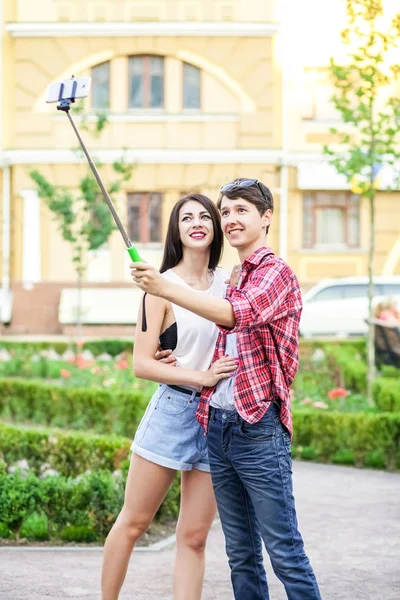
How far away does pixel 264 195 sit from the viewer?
12.2 ft

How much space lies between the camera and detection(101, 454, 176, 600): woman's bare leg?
408 centimetres

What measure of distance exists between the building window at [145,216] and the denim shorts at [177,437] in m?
21.2

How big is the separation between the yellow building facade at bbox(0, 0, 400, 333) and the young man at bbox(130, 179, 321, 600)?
823 inches

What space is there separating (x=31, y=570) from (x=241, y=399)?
2.14 m

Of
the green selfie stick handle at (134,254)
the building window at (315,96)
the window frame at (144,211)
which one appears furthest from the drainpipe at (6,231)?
the green selfie stick handle at (134,254)

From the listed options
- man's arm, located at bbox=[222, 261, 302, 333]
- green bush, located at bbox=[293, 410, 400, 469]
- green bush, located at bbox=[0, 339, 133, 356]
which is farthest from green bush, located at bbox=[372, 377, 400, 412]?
green bush, located at bbox=[0, 339, 133, 356]

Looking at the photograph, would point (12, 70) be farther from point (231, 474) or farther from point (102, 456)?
point (231, 474)

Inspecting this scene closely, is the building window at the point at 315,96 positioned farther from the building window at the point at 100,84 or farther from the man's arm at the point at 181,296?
the man's arm at the point at 181,296

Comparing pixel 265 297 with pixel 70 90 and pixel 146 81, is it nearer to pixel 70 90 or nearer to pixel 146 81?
pixel 70 90

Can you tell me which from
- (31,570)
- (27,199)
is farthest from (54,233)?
(31,570)

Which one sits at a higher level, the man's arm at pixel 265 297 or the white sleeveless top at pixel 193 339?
the man's arm at pixel 265 297

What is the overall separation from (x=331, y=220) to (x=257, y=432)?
73.5 feet

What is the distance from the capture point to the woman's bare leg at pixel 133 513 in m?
4.08

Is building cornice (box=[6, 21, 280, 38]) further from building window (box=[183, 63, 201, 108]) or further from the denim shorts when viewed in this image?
the denim shorts
